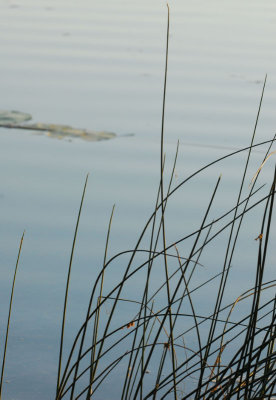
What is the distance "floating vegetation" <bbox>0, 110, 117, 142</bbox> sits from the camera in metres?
4.12

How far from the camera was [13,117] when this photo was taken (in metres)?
4.35

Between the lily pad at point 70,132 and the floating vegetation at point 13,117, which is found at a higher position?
the floating vegetation at point 13,117

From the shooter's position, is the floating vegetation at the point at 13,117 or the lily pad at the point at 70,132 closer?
the lily pad at the point at 70,132

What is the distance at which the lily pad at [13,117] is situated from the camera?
431cm

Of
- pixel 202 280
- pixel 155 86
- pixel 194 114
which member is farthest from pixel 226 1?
pixel 202 280

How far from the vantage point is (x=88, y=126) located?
4.30 meters

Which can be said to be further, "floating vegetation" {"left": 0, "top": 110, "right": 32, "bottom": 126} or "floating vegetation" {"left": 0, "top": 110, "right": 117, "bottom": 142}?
"floating vegetation" {"left": 0, "top": 110, "right": 32, "bottom": 126}

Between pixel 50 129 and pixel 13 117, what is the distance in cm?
24

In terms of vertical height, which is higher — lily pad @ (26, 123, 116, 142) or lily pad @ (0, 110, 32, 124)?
lily pad @ (0, 110, 32, 124)

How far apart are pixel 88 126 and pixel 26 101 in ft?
1.78

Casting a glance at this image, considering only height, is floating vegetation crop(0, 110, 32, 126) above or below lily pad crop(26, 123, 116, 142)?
above

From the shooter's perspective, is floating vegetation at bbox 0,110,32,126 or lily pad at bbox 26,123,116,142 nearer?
lily pad at bbox 26,123,116,142

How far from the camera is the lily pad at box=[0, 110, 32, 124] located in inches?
170

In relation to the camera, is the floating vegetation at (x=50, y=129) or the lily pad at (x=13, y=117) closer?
the floating vegetation at (x=50, y=129)
